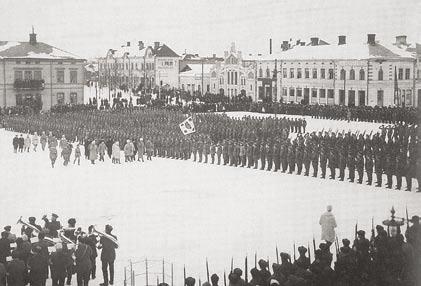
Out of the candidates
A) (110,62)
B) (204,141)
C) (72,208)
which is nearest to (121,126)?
(204,141)

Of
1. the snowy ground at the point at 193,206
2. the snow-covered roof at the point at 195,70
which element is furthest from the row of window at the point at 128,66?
the snowy ground at the point at 193,206

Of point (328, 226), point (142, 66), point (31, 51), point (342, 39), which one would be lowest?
point (328, 226)

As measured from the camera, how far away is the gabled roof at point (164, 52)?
273 feet

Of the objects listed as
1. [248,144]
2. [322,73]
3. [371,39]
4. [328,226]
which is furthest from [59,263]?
[322,73]

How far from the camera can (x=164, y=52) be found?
275ft

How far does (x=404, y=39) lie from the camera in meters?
58.2

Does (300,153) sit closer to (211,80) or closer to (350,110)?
(350,110)

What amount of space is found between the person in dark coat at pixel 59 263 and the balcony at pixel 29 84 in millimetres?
42287

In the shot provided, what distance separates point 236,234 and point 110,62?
82701mm

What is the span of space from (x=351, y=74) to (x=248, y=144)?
3033cm

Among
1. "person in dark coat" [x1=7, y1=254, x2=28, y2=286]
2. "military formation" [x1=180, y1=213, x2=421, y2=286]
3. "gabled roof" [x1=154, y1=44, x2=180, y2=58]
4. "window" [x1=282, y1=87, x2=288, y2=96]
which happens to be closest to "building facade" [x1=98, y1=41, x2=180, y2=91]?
"gabled roof" [x1=154, y1=44, x2=180, y2=58]

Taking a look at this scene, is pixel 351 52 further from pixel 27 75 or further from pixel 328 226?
pixel 328 226

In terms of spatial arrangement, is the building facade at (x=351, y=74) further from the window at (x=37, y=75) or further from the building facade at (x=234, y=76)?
the window at (x=37, y=75)

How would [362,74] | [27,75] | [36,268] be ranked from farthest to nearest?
1. [27,75]
2. [362,74]
3. [36,268]
